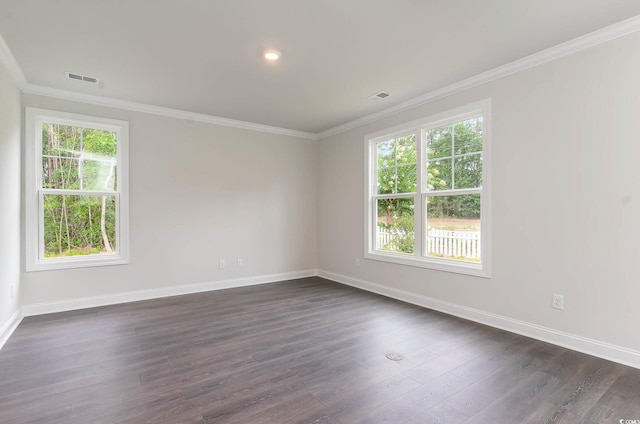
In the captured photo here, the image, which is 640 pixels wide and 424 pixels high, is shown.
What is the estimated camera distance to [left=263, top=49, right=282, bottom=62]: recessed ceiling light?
9.57 feet

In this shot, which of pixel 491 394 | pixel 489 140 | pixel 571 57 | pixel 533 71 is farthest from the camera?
pixel 489 140

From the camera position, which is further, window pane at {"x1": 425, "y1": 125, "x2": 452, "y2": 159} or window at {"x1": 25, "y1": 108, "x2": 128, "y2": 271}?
window pane at {"x1": 425, "y1": 125, "x2": 452, "y2": 159}

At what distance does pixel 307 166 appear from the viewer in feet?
19.6

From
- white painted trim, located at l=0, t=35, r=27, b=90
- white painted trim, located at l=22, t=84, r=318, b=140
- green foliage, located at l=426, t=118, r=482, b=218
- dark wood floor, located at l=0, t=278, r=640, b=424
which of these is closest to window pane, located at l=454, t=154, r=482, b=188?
green foliage, located at l=426, t=118, r=482, b=218

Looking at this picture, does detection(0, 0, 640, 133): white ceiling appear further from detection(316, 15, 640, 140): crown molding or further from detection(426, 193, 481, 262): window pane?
detection(426, 193, 481, 262): window pane

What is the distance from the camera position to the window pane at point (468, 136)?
3612 mm

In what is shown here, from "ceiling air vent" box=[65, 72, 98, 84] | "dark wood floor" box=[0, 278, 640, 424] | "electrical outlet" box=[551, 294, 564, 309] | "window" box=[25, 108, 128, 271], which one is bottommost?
"dark wood floor" box=[0, 278, 640, 424]

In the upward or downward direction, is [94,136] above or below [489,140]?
above

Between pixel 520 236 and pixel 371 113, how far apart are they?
2.63m

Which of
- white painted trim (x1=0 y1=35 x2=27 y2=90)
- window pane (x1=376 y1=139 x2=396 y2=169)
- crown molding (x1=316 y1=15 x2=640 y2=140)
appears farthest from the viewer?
window pane (x1=376 y1=139 x2=396 y2=169)

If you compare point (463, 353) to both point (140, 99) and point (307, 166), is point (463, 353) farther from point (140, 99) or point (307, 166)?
point (140, 99)

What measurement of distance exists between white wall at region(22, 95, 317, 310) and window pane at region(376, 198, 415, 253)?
1555mm

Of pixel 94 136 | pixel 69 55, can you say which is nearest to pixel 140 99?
pixel 94 136

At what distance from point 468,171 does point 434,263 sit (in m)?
1.18
